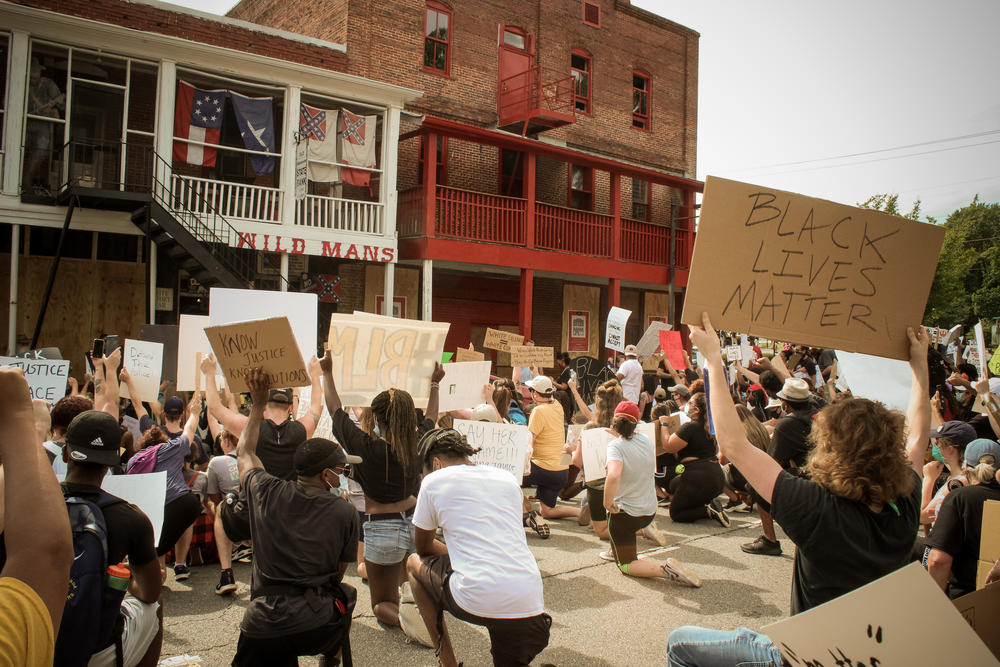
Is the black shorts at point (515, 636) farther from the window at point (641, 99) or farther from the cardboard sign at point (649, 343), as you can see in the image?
the window at point (641, 99)

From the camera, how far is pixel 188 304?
47.7ft

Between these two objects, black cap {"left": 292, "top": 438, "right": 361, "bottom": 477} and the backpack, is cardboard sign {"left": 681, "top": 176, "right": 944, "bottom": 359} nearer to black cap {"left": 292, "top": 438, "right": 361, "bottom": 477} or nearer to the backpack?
black cap {"left": 292, "top": 438, "right": 361, "bottom": 477}

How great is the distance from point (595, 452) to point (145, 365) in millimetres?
4784

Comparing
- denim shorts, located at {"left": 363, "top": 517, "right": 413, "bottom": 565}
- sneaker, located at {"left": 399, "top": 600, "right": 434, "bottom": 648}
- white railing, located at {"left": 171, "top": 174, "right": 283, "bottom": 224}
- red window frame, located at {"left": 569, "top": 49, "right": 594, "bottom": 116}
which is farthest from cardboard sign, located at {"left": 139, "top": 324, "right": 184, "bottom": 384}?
red window frame, located at {"left": 569, "top": 49, "right": 594, "bottom": 116}

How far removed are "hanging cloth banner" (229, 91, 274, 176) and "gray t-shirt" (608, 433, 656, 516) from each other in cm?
1092

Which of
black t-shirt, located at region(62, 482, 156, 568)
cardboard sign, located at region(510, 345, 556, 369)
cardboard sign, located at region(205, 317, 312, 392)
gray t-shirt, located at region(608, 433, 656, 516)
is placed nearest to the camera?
black t-shirt, located at region(62, 482, 156, 568)

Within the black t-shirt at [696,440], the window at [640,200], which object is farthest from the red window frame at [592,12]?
the black t-shirt at [696,440]

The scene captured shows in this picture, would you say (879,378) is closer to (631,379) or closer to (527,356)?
(527,356)

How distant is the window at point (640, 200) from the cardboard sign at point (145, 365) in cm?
1809

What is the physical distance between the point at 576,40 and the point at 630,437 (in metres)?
18.4

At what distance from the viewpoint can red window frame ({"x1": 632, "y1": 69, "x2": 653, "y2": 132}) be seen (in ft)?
74.8

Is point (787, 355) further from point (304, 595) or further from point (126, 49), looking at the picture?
point (126, 49)

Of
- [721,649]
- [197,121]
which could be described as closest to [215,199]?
[197,121]

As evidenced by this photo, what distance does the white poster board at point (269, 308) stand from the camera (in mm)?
5613
